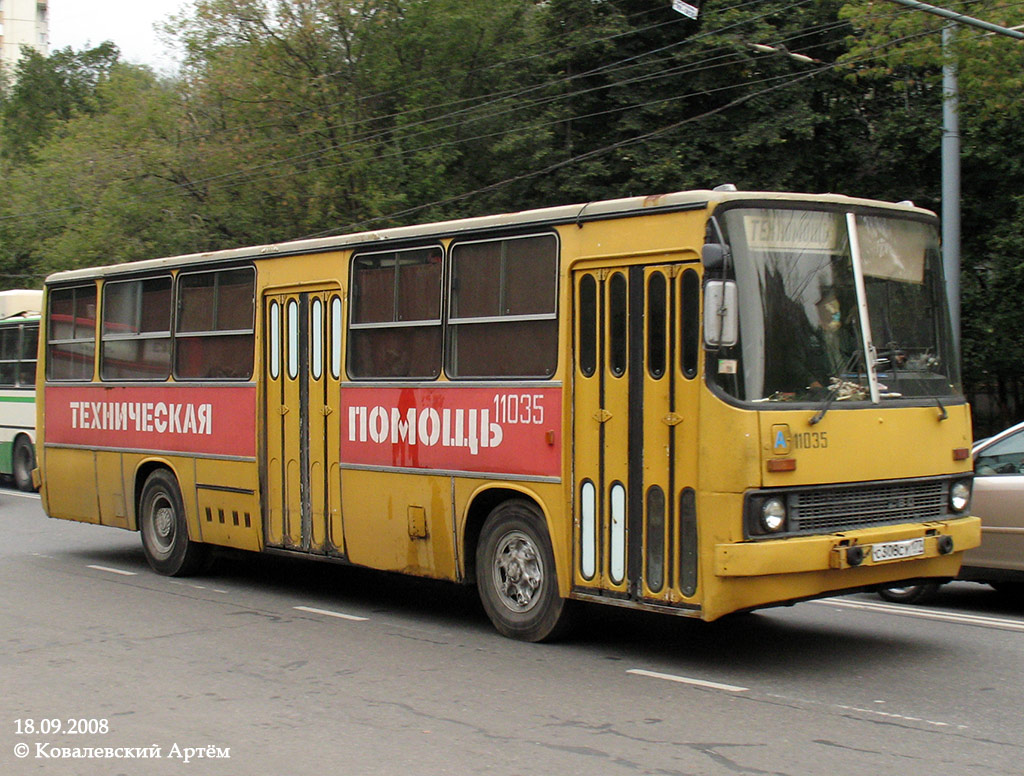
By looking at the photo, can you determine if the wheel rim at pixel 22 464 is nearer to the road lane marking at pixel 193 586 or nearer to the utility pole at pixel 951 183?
the road lane marking at pixel 193 586

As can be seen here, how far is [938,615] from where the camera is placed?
31.9 feet

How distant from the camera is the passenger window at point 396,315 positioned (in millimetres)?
9500

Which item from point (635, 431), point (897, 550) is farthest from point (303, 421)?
point (897, 550)

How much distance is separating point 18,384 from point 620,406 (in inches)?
703

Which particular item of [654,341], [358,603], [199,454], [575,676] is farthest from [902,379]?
[199,454]

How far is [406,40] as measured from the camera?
3158 cm

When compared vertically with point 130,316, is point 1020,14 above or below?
above

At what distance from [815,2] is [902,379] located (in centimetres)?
1754

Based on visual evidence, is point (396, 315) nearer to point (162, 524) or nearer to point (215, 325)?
point (215, 325)

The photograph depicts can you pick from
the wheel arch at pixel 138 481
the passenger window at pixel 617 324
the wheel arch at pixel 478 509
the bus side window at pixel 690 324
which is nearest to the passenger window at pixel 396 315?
the wheel arch at pixel 478 509

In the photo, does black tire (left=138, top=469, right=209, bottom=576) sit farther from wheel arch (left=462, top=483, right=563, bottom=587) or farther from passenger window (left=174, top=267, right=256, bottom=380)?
wheel arch (left=462, top=483, right=563, bottom=587)

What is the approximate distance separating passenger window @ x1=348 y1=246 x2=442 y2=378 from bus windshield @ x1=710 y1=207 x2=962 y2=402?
9.08 ft

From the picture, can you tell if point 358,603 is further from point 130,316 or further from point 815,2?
point 815,2

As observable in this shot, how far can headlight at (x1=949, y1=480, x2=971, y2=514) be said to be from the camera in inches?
324
